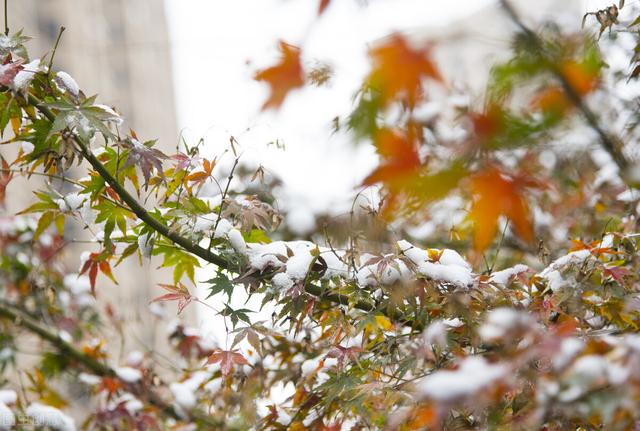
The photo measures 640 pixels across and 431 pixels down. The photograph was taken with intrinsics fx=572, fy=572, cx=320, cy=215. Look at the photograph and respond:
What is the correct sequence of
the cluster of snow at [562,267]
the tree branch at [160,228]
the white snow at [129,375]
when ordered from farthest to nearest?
1. the white snow at [129,375]
2. the cluster of snow at [562,267]
3. the tree branch at [160,228]

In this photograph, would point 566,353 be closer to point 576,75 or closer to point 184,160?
point 576,75

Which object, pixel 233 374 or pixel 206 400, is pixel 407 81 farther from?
pixel 206 400

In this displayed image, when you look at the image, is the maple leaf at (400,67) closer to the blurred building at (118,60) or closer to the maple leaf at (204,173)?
the maple leaf at (204,173)

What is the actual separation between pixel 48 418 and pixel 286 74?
2.15 meters

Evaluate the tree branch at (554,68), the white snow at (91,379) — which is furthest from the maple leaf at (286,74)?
the white snow at (91,379)

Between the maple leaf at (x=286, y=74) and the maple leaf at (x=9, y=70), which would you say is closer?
the maple leaf at (x=286, y=74)

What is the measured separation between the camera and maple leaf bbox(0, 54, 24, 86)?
5.08 feet

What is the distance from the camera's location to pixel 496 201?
41.9 inches

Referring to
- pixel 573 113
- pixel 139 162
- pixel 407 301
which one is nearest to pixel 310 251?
pixel 407 301

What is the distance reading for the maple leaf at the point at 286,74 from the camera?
1.29 metres

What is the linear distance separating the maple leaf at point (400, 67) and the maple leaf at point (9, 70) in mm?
1054

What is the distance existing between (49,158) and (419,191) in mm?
1203

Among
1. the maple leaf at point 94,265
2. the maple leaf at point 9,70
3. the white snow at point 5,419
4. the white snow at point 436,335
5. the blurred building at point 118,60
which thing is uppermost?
the blurred building at point 118,60

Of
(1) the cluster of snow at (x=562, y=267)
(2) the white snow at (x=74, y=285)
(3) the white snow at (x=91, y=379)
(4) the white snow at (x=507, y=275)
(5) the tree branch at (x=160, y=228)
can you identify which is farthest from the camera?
(2) the white snow at (x=74, y=285)
